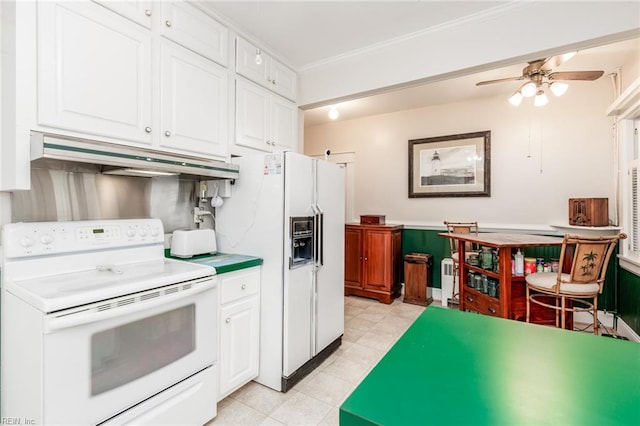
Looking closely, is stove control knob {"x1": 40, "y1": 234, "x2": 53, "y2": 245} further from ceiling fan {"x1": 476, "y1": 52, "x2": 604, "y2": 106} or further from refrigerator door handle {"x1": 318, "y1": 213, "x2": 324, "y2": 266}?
ceiling fan {"x1": 476, "y1": 52, "x2": 604, "y2": 106}

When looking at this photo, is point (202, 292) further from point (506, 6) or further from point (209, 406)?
point (506, 6)

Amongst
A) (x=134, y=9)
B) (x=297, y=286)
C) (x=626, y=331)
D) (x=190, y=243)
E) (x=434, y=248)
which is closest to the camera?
(x=134, y=9)

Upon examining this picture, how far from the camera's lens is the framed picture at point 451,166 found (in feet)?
13.2

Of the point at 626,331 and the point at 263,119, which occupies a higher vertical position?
the point at 263,119

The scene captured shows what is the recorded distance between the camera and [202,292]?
1.70 metres

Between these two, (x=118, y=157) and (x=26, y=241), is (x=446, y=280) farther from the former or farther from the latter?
(x=26, y=241)

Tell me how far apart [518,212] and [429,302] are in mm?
1626

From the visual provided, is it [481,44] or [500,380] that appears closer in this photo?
[500,380]

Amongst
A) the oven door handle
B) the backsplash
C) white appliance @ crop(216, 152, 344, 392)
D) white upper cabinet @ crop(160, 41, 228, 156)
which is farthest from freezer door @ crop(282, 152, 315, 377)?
the backsplash

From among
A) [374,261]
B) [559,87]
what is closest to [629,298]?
[559,87]

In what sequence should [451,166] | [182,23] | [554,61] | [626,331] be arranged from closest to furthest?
[182,23]
[554,61]
[626,331]
[451,166]

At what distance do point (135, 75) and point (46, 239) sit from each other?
1000mm

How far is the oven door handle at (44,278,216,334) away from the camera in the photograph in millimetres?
1153

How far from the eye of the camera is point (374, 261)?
4219 millimetres
